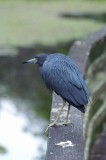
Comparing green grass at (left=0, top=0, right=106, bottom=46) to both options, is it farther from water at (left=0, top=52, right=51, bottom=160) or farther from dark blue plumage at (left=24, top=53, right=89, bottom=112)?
dark blue plumage at (left=24, top=53, right=89, bottom=112)

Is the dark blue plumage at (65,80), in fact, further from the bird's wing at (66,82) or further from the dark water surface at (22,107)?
the dark water surface at (22,107)

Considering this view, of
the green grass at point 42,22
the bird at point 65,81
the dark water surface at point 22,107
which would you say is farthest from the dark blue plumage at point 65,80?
the green grass at point 42,22

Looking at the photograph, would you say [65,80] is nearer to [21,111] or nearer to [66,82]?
[66,82]

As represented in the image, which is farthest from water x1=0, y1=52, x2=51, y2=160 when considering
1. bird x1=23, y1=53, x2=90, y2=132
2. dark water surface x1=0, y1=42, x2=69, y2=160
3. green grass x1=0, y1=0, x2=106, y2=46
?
bird x1=23, y1=53, x2=90, y2=132

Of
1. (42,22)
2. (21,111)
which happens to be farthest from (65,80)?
(42,22)

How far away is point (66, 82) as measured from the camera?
237cm

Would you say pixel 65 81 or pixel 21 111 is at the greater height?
pixel 21 111

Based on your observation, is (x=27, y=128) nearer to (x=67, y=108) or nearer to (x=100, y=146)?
(x=100, y=146)

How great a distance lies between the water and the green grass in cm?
153

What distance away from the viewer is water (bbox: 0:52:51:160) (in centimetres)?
496

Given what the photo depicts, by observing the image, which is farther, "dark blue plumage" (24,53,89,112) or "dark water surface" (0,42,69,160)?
"dark water surface" (0,42,69,160)

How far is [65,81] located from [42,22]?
940 cm

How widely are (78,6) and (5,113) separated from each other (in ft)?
28.1

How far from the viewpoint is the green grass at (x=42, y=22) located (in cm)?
1016
